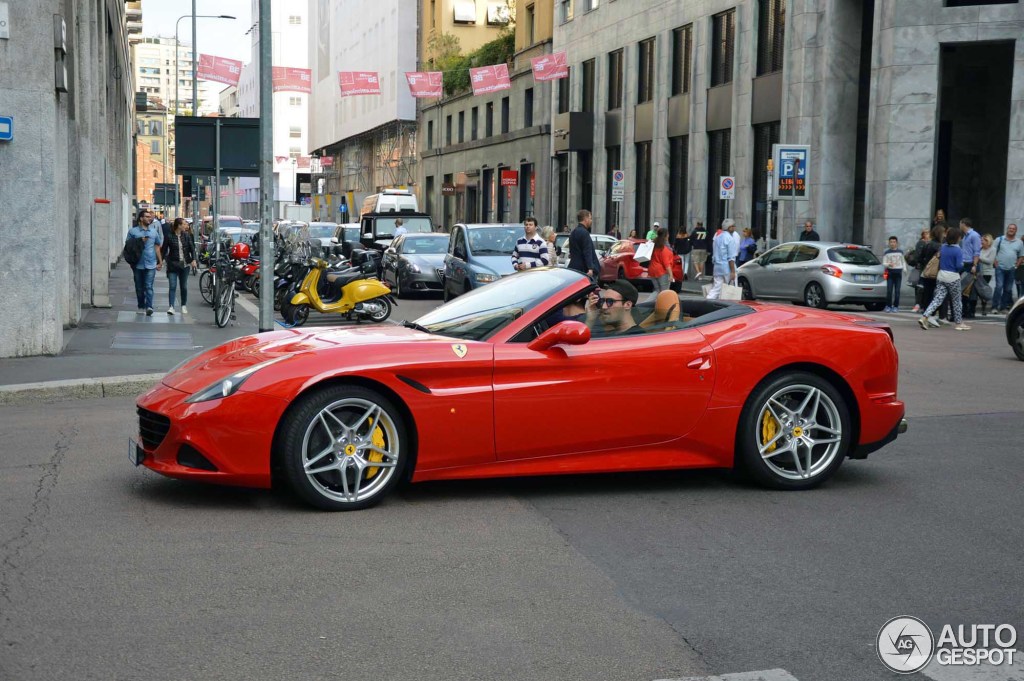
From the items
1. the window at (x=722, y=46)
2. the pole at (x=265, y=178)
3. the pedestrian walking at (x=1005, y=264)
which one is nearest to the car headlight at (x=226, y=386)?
the pole at (x=265, y=178)

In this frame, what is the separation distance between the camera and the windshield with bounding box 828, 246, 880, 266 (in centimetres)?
2586

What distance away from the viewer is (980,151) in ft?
122

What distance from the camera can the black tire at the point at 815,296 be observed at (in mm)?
25781

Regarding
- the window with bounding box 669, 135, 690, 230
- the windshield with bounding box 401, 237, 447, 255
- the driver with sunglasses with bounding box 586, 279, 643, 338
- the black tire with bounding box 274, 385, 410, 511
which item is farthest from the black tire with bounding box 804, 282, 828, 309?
the black tire with bounding box 274, 385, 410, 511

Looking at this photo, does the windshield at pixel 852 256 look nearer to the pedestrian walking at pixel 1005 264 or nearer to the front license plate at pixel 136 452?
the pedestrian walking at pixel 1005 264

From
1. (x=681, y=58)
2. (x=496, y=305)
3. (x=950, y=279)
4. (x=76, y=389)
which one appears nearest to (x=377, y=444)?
(x=496, y=305)

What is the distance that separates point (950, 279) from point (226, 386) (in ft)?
54.7

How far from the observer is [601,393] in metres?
6.91

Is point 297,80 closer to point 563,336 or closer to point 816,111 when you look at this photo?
point 816,111

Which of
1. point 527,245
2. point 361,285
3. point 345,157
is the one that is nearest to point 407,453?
point 527,245

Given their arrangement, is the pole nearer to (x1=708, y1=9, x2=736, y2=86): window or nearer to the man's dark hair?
the man's dark hair

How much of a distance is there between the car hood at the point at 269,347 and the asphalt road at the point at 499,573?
68 centimetres

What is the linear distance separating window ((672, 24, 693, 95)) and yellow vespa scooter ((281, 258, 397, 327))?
76.4 ft

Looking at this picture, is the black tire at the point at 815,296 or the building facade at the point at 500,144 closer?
the black tire at the point at 815,296
